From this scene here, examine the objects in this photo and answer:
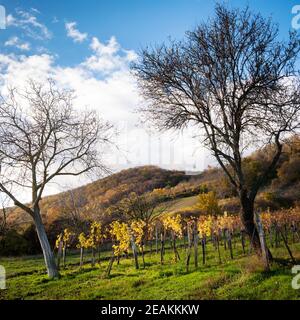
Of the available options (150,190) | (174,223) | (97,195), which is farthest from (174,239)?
(150,190)

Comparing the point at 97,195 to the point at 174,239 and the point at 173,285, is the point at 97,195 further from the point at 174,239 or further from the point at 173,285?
the point at 173,285

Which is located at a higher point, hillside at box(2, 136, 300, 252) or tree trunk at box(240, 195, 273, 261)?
hillside at box(2, 136, 300, 252)

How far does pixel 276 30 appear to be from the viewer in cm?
1366

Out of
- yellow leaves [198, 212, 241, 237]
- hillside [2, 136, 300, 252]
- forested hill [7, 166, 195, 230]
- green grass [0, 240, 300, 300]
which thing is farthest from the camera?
hillside [2, 136, 300, 252]

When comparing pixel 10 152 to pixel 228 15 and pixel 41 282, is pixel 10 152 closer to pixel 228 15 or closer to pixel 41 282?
pixel 41 282

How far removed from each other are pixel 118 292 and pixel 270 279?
5.30m

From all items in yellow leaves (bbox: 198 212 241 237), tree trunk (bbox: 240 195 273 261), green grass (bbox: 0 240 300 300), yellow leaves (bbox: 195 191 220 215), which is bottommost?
green grass (bbox: 0 240 300 300)

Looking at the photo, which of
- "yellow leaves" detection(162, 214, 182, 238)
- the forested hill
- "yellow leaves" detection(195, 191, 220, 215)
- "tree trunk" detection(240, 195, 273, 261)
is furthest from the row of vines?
"yellow leaves" detection(195, 191, 220, 215)

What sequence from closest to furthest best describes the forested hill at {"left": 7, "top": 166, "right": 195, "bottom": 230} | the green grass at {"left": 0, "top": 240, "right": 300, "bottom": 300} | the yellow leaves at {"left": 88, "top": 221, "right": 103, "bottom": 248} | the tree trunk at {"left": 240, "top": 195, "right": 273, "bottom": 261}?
the green grass at {"left": 0, "top": 240, "right": 300, "bottom": 300}
the tree trunk at {"left": 240, "top": 195, "right": 273, "bottom": 261}
the yellow leaves at {"left": 88, "top": 221, "right": 103, "bottom": 248}
the forested hill at {"left": 7, "top": 166, "right": 195, "bottom": 230}

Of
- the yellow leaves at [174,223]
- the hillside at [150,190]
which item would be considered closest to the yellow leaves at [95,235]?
the yellow leaves at [174,223]

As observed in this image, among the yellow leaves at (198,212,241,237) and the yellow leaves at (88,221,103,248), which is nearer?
the yellow leaves at (88,221,103,248)

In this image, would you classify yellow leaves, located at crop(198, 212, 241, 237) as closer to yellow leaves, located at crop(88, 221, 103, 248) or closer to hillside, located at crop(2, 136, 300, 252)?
hillside, located at crop(2, 136, 300, 252)

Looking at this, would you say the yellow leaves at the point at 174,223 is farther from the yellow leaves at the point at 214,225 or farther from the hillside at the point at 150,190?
the hillside at the point at 150,190
